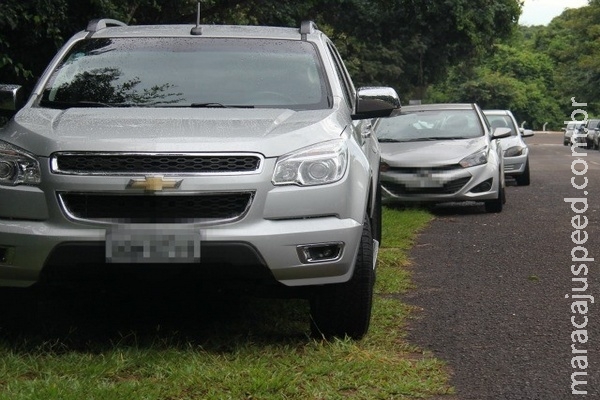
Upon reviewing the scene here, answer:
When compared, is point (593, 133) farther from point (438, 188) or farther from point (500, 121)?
point (438, 188)

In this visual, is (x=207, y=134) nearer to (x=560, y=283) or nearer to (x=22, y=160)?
(x=22, y=160)

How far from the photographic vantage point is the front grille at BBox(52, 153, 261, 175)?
17.2 feet

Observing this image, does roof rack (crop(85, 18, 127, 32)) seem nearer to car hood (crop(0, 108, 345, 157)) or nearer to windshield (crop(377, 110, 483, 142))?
car hood (crop(0, 108, 345, 157))

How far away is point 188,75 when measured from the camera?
6.45 m

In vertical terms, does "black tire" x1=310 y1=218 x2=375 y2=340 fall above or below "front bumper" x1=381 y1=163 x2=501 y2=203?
above

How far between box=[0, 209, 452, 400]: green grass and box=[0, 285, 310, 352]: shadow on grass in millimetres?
11

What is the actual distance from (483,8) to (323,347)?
1017 inches

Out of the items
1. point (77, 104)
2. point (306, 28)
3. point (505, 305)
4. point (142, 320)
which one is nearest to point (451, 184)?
point (505, 305)

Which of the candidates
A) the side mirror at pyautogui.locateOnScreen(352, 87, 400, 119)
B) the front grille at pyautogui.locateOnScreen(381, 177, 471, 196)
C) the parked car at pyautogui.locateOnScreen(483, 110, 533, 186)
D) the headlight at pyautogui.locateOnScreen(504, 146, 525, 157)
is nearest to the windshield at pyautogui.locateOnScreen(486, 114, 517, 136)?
the parked car at pyautogui.locateOnScreen(483, 110, 533, 186)

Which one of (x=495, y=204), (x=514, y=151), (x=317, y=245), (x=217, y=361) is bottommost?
(x=514, y=151)

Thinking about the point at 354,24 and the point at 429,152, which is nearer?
the point at 429,152

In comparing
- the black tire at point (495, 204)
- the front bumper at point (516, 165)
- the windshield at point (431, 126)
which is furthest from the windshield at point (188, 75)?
the front bumper at point (516, 165)

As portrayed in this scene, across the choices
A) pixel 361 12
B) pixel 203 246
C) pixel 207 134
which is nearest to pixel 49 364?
pixel 203 246

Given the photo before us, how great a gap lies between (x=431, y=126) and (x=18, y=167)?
10022 mm
